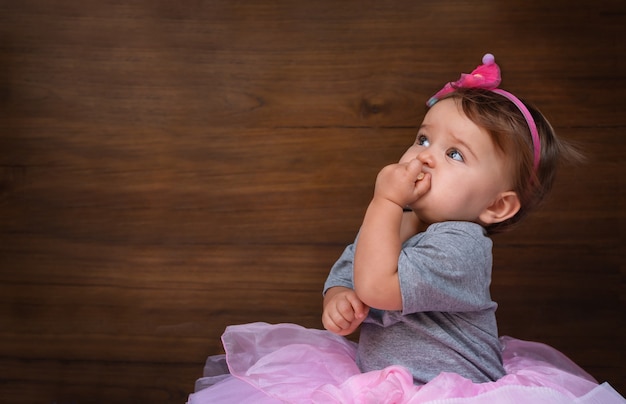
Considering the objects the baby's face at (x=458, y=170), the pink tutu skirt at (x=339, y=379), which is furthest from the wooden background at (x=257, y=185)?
the baby's face at (x=458, y=170)

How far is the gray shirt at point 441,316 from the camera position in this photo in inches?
33.8

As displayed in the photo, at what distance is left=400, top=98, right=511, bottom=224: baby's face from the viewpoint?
0.94 meters

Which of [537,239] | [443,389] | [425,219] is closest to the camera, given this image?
[443,389]

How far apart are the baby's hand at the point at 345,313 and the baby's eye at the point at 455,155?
0.23 m

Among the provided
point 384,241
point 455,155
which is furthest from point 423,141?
point 384,241

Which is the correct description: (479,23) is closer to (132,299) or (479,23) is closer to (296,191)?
(296,191)

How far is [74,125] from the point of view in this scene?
4.38 feet

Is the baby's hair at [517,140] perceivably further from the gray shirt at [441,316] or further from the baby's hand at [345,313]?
the baby's hand at [345,313]

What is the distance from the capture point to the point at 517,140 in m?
0.96

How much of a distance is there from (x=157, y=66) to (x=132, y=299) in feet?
1.44

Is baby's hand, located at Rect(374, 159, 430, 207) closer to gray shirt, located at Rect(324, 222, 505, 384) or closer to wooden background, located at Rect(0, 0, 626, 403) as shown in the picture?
gray shirt, located at Rect(324, 222, 505, 384)

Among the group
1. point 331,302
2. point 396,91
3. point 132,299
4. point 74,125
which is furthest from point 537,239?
point 74,125

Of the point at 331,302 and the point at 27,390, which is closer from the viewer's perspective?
the point at 331,302

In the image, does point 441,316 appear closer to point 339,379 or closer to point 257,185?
point 339,379
